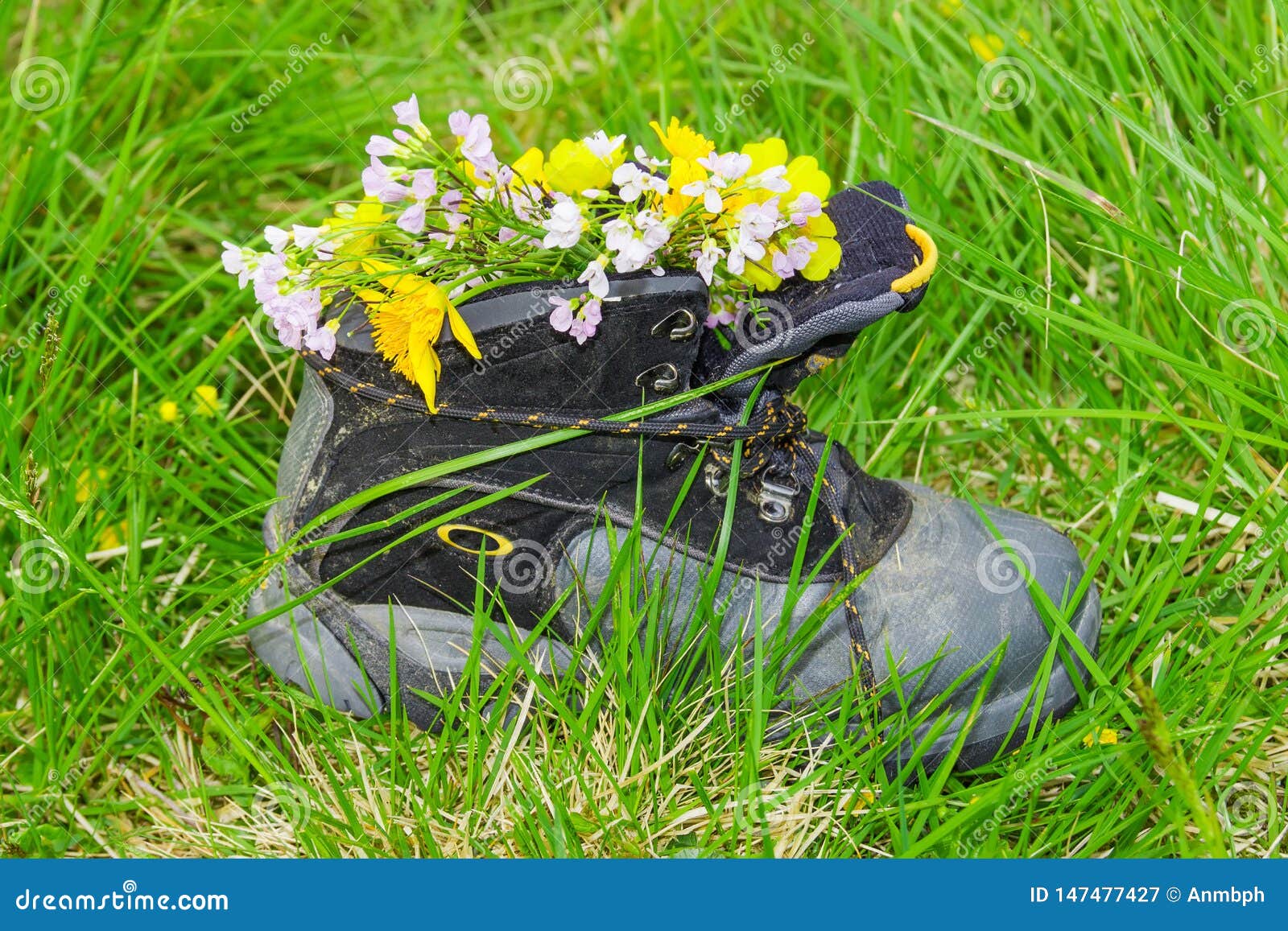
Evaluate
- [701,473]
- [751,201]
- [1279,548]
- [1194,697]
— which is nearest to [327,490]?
[701,473]

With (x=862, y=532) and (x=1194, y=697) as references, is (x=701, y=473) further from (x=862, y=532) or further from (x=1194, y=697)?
(x=1194, y=697)

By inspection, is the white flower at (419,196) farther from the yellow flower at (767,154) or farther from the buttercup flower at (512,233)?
the yellow flower at (767,154)

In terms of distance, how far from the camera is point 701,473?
1451 millimetres

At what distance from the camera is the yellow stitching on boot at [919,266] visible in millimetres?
1324

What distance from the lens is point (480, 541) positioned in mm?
1439

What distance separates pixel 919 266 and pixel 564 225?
440 mm

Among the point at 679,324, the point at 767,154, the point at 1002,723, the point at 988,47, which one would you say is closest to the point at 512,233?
the point at 679,324

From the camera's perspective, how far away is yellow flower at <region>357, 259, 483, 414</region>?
1263 millimetres

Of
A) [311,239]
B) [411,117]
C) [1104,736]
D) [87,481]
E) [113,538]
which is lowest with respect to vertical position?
[1104,736]

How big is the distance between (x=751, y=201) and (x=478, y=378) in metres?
0.38

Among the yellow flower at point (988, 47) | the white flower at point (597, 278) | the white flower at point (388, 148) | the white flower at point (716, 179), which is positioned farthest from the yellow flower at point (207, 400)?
the yellow flower at point (988, 47)

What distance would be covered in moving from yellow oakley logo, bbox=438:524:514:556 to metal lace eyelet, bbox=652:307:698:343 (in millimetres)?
328

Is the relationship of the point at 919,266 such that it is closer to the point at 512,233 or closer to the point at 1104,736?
the point at 512,233

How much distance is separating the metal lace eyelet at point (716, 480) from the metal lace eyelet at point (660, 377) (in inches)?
5.4
